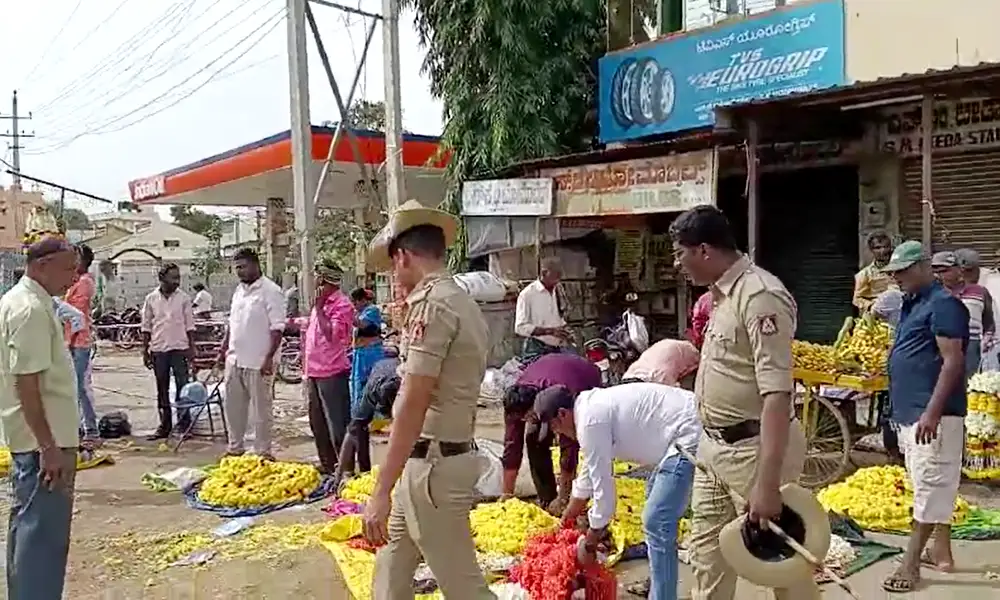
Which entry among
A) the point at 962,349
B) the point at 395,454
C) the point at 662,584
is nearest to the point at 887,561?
the point at 962,349

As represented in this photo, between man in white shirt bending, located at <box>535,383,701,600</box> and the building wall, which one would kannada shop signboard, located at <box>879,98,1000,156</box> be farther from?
man in white shirt bending, located at <box>535,383,701,600</box>

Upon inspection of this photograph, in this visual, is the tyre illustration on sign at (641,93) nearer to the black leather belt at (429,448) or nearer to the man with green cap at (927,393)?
the man with green cap at (927,393)

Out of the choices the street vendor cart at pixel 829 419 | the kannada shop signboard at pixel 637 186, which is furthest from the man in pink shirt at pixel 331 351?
the kannada shop signboard at pixel 637 186

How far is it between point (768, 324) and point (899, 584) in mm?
2596

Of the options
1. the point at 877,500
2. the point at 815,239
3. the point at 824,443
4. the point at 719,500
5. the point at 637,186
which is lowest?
the point at 877,500

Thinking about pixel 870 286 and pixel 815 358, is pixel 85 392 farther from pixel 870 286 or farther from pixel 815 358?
pixel 870 286

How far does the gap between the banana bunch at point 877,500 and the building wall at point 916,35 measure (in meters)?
5.28

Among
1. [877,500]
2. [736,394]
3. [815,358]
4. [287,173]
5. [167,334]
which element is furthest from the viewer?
[287,173]

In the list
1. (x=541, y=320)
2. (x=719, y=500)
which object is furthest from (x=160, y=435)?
(x=719, y=500)

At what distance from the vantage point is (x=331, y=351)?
26.8 feet

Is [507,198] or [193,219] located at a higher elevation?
[193,219]

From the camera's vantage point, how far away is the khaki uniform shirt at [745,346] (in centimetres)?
359

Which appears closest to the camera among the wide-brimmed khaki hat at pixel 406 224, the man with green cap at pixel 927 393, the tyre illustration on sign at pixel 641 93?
the wide-brimmed khaki hat at pixel 406 224

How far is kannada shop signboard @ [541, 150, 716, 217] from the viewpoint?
10102 mm
